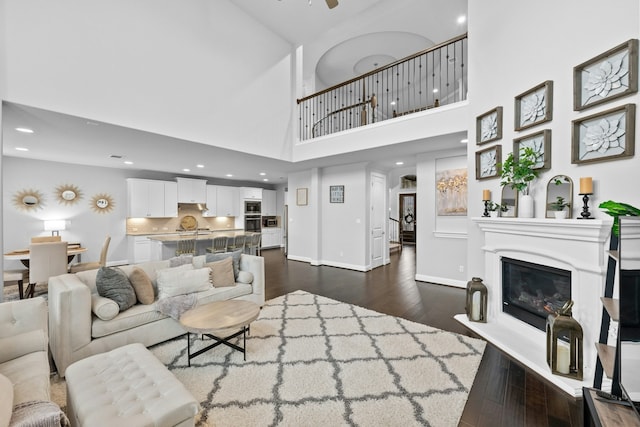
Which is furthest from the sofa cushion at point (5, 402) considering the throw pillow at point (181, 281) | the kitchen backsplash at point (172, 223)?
the kitchen backsplash at point (172, 223)

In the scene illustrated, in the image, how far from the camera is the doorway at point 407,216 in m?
10.7

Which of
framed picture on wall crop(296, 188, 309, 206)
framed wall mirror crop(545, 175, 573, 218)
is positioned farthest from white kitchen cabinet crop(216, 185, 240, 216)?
framed wall mirror crop(545, 175, 573, 218)

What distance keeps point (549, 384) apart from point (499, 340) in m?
0.53

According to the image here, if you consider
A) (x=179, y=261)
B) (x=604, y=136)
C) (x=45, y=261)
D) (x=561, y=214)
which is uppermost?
(x=604, y=136)

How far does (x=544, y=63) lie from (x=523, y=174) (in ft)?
3.41

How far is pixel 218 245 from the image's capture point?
6.03 m

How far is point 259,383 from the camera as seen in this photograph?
2.04 meters

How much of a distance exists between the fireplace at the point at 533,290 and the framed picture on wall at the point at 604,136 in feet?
3.28

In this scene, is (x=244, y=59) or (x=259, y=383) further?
(x=244, y=59)

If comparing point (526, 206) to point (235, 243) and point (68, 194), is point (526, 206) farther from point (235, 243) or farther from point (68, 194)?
point (68, 194)

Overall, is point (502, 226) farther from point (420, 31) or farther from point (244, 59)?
point (244, 59)

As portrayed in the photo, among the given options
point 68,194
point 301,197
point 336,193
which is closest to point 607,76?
point 336,193

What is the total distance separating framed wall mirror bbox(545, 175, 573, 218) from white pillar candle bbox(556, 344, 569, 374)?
1.07m

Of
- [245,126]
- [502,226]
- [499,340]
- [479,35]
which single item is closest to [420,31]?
[479,35]
